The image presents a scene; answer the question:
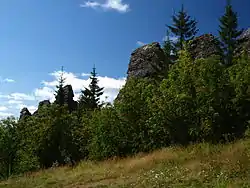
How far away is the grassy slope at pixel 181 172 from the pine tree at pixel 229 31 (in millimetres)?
36683

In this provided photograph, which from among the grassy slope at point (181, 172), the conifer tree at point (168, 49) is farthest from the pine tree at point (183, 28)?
the grassy slope at point (181, 172)

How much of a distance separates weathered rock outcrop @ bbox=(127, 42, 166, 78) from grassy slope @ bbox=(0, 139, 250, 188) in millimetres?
33012

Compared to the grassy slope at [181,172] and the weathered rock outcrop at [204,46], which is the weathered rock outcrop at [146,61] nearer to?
the weathered rock outcrop at [204,46]

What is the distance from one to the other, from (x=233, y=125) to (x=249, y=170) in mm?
12864

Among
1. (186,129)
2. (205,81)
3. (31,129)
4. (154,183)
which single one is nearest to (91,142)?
(31,129)

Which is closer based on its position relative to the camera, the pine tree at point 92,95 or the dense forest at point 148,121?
the dense forest at point 148,121

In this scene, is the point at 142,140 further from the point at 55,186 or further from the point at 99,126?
the point at 55,186

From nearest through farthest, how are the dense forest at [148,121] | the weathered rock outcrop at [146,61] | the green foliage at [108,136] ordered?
the dense forest at [148,121] < the green foliage at [108,136] < the weathered rock outcrop at [146,61]

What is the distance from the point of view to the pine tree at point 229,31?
186 ft

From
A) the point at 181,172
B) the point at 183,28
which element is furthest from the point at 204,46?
the point at 181,172

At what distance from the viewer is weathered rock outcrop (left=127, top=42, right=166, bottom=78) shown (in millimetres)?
56375

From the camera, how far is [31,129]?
39844 mm

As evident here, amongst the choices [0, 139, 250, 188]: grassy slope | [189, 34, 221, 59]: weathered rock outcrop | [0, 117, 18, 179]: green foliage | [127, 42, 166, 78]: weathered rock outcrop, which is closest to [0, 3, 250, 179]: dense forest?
[0, 117, 18, 179]: green foliage

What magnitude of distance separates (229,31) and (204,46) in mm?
5729
